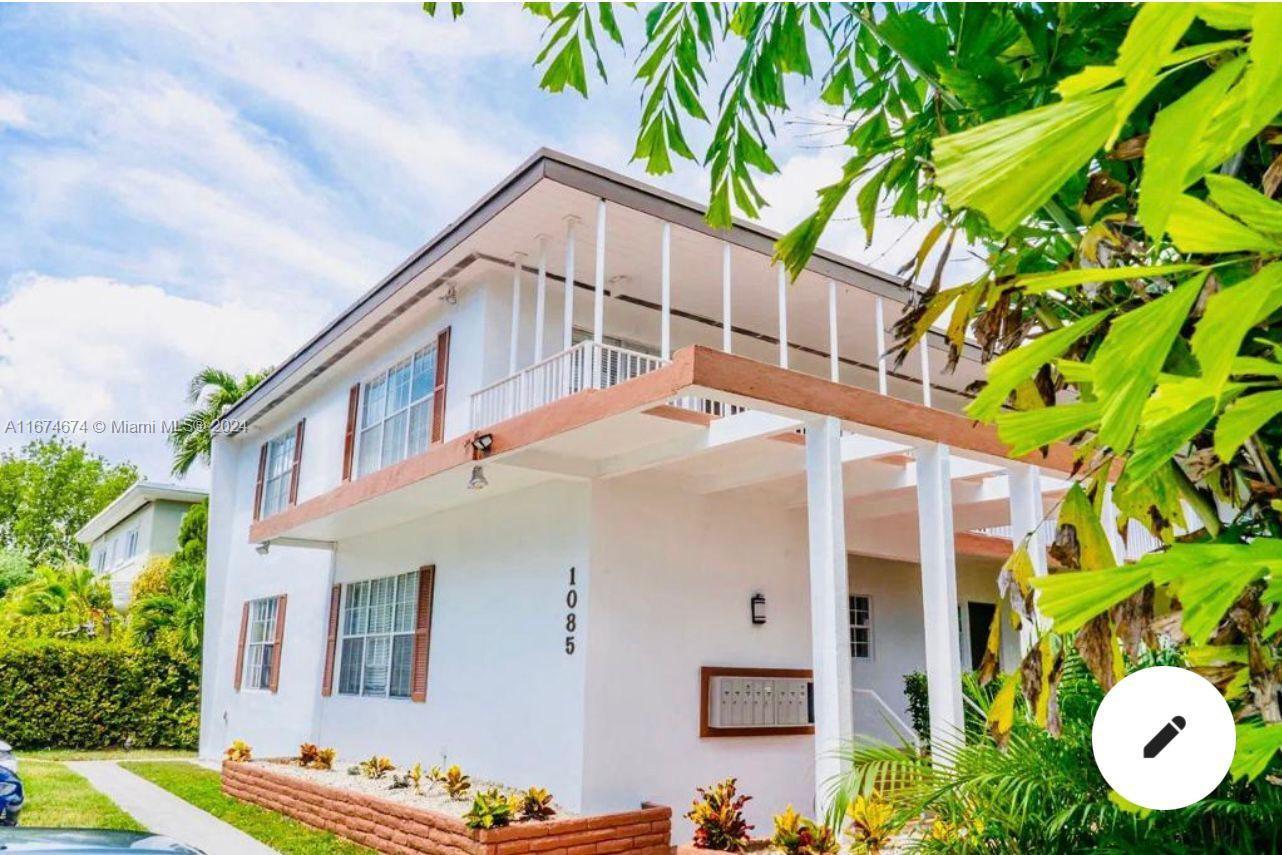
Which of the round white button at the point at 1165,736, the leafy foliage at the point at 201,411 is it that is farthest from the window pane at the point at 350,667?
the round white button at the point at 1165,736

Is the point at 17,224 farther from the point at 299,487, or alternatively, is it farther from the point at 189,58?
the point at 189,58

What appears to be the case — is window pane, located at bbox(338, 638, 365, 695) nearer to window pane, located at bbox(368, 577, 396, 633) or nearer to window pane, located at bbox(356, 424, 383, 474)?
window pane, located at bbox(368, 577, 396, 633)

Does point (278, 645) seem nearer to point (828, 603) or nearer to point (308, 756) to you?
point (308, 756)

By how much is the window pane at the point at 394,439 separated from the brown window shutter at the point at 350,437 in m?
1.13

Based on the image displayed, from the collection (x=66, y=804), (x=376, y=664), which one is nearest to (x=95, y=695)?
(x=66, y=804)

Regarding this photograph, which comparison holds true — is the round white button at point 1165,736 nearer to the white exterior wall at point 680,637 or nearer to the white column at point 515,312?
the white exterior wall at point 680,637

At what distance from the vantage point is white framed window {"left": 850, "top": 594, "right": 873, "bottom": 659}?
1341 cm

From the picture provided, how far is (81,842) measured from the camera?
14.7ft

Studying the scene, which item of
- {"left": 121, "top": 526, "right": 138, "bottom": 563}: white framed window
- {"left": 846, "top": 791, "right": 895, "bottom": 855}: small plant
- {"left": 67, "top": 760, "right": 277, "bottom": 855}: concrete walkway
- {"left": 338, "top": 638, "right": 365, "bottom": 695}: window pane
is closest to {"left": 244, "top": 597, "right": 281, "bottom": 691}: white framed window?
{"left": 67, "top": 760, "right": 277, "bottom": 855}: concrete walkway

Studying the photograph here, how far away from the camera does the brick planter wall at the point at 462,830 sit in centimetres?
783

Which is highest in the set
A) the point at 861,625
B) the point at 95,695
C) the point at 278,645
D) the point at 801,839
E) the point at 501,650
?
the point at 861,625

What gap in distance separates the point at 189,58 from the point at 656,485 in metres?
7.21

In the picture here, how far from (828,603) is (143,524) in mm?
27722

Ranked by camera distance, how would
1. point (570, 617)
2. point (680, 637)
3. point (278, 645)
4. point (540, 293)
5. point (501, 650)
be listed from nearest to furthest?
point (570, 617), point (540, 293), point (680, 637), point (501, 650), point (278, 645)
